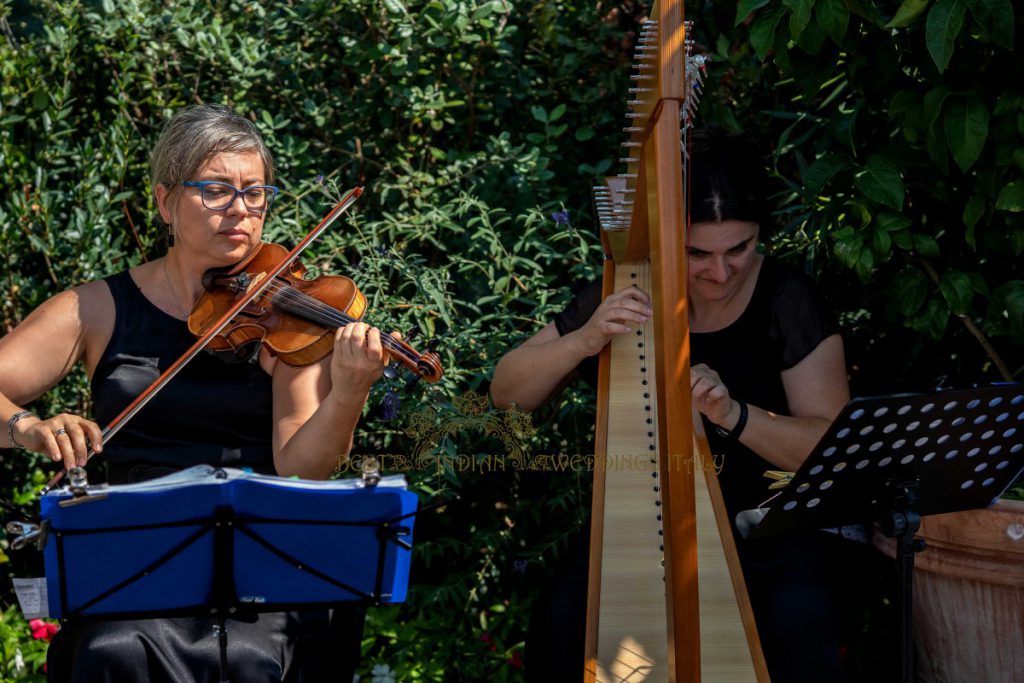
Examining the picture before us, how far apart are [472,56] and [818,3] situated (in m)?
1.38

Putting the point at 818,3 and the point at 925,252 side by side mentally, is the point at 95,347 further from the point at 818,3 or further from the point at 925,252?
the point at 925,252

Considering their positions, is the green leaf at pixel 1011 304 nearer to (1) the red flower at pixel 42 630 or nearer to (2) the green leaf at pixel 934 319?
(2) the green leaf at pixel 934 319

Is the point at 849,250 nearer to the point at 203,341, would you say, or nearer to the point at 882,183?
the point at 882,183

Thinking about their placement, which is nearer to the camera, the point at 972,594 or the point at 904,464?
the point at 904,464

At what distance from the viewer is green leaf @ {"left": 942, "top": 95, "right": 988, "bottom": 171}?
235 cm

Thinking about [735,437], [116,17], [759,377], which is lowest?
[735,437]

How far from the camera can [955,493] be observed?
7.10 feet

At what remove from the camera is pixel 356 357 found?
2094 millimetres

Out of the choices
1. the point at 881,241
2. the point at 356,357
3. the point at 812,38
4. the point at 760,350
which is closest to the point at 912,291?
the point at 881,241

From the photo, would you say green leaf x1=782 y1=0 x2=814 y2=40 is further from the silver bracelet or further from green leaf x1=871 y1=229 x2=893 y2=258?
the silver bracelet

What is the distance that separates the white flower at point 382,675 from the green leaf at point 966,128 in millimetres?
1851

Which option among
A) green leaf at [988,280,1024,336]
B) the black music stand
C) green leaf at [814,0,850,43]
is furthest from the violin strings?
green leaf at [988,280,1024,336]

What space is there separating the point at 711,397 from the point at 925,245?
80 centimetres

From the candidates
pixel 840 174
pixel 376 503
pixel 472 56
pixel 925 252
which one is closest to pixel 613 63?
pixel 472 56
